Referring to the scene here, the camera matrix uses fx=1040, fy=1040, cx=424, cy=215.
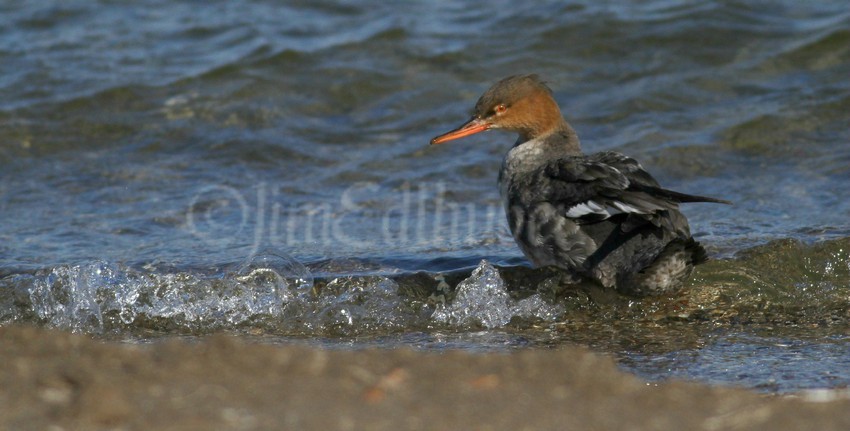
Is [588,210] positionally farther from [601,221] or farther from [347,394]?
[347,394]

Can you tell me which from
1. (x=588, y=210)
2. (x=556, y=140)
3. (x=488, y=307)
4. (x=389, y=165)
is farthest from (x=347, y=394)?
(x=389, y=165)

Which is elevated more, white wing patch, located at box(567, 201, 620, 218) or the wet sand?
white wing patch, located at box(567, 201, 620, 218)

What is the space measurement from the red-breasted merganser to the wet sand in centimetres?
189

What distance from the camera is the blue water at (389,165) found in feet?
19.8

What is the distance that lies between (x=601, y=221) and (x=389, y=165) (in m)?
3.66

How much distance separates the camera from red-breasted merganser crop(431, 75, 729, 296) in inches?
227

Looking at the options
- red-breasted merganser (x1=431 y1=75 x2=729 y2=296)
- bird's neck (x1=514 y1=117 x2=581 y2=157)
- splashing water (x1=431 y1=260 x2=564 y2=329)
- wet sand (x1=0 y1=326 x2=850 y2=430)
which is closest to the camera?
wet sand (x1=0 y1=326 x2=850 y2=430)

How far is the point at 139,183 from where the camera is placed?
9086mm

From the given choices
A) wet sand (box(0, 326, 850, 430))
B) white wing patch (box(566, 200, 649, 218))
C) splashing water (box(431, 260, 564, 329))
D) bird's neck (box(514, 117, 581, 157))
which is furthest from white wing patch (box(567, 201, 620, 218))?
wet sand (box(0, 326, 850, 430))

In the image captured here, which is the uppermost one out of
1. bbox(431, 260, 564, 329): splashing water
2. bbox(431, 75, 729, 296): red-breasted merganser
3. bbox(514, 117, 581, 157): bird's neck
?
bbox(514, 117, 581, 157): bird's neck

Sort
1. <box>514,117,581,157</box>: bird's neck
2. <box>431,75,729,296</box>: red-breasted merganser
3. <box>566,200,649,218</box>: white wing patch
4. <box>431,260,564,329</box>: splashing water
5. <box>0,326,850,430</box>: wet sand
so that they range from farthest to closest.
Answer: <box>514,117,581,157</box>: bird's neck < <box>431,260,564,329</box>: splashing water < <box>431,75,729,296</box>: red-breasted merganser < <box>566,200,649,218</box>: white wing patch < <box>0,326,850,430</box>: wet sand

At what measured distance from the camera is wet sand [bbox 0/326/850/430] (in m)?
3.28

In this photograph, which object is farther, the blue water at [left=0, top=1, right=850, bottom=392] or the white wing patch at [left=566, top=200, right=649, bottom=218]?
the blue water at [left=0, top=1, right=850, bottom=392]

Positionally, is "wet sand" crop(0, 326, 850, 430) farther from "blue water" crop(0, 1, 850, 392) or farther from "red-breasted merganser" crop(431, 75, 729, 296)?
"red-breasted merganser" crop(431, 75, 729, 296)
